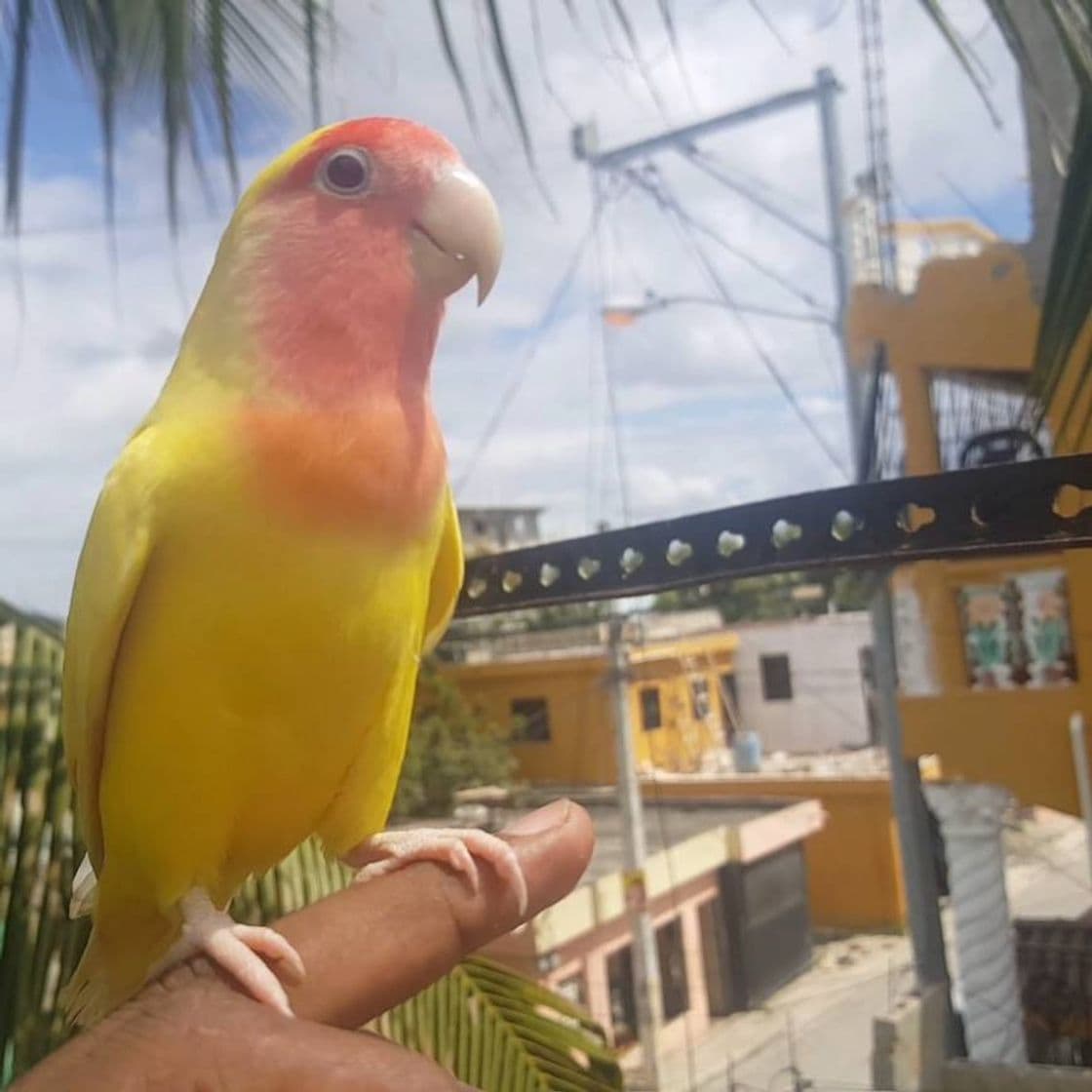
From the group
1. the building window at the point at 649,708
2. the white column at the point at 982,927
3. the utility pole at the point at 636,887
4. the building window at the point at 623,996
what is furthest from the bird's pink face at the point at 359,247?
the building window at the point at 649,708

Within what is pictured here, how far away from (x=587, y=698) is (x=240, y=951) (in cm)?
371

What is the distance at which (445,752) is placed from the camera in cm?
392

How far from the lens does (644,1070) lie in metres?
3.00

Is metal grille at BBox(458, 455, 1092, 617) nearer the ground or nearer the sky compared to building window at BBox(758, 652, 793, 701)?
nearer the sky

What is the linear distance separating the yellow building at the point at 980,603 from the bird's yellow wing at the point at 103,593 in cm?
183

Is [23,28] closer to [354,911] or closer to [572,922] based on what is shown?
[354,911]

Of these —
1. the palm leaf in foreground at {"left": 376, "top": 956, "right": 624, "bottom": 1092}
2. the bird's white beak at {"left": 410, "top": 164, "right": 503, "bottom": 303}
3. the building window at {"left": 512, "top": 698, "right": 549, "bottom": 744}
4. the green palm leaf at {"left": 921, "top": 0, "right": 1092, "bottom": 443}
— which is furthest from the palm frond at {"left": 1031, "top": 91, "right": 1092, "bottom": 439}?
the building window at {"left": 512, "top": 698, "right": 549, "bottom": 744}

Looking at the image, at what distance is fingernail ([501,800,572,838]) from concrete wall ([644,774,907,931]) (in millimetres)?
3441

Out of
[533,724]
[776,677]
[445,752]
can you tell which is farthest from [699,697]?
[445,752]

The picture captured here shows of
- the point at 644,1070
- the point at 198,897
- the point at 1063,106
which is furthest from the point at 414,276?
the point at 644,1070

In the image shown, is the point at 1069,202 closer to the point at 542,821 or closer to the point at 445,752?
the point at 542,821

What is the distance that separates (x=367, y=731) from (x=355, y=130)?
0.92 feet

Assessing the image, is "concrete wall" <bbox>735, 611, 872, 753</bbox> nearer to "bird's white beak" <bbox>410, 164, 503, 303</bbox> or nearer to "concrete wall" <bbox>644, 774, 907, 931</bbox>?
"concrete wall" <bbox>644, 774, 907, 931</bbox>

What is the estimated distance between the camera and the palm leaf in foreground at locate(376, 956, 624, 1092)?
81cm
